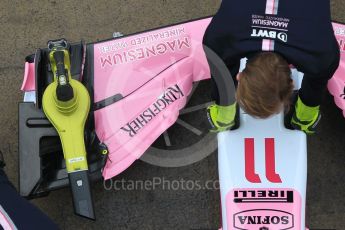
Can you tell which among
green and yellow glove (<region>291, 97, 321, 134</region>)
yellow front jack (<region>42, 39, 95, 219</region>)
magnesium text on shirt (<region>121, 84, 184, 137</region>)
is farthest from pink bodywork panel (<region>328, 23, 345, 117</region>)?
yellow front jack (<region>42, 39, 95, 219</region>)

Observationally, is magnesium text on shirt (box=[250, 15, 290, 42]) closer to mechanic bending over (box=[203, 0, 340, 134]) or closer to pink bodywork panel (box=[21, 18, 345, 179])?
mechanic bending over (box=[203, 0, 340, 134])

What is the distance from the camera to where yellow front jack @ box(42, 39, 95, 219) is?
95.5 inches

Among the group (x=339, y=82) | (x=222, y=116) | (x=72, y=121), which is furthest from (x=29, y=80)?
(x=339, y=82)

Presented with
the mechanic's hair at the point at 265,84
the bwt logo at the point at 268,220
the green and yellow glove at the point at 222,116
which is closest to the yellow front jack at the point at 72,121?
the green and yellow glove at the point at 222,116

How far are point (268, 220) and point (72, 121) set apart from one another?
1.02m

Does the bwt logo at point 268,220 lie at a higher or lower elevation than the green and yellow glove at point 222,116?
lower

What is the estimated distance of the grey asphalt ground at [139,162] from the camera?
2730mm

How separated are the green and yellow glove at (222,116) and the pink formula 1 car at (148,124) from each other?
47 mm

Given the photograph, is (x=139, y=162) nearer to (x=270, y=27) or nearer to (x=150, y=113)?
(x=150, y=113)

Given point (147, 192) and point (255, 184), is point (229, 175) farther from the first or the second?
point (147, 192)

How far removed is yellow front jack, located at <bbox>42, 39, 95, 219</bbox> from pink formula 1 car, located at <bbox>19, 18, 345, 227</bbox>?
0.07 metres

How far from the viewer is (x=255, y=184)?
2.31 m

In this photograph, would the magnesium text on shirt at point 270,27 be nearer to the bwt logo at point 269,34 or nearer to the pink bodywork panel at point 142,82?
the bwt logo at point 269,34

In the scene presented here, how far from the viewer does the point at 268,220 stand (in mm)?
2270
